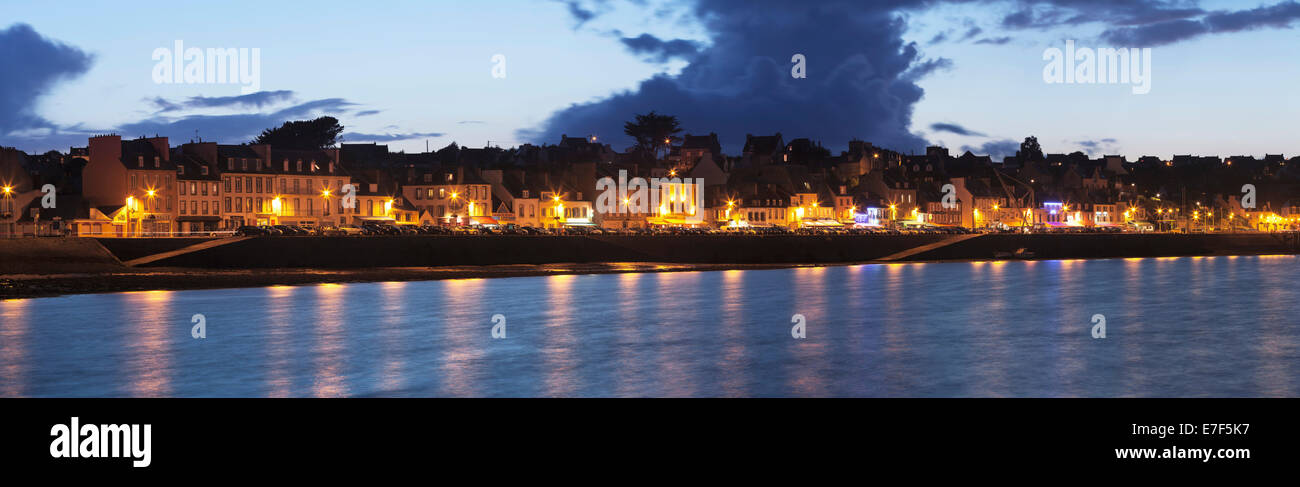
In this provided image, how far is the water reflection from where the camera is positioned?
29125mm

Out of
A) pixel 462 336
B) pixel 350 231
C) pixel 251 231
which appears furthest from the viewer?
pixel 350 231

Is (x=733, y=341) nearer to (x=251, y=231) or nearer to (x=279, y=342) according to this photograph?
(x=279, y=342)

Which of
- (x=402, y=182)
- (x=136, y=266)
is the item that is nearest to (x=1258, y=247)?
(x=402, y=182)

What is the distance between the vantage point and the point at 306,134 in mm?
154000

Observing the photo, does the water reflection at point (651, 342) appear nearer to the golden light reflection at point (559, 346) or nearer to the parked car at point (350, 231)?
the golden light reflection at point (559, 346)

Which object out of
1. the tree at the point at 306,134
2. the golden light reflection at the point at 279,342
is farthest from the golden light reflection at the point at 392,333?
the tree at the point at 306,134

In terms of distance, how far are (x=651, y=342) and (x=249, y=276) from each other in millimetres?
37706

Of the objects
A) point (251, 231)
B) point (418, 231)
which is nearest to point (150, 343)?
point (251, 231)

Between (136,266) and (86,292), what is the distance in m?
12.9

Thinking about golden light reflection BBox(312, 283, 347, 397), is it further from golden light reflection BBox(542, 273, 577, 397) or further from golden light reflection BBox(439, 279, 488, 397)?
golden light reflection BBox(542, 273, 577, 397)
